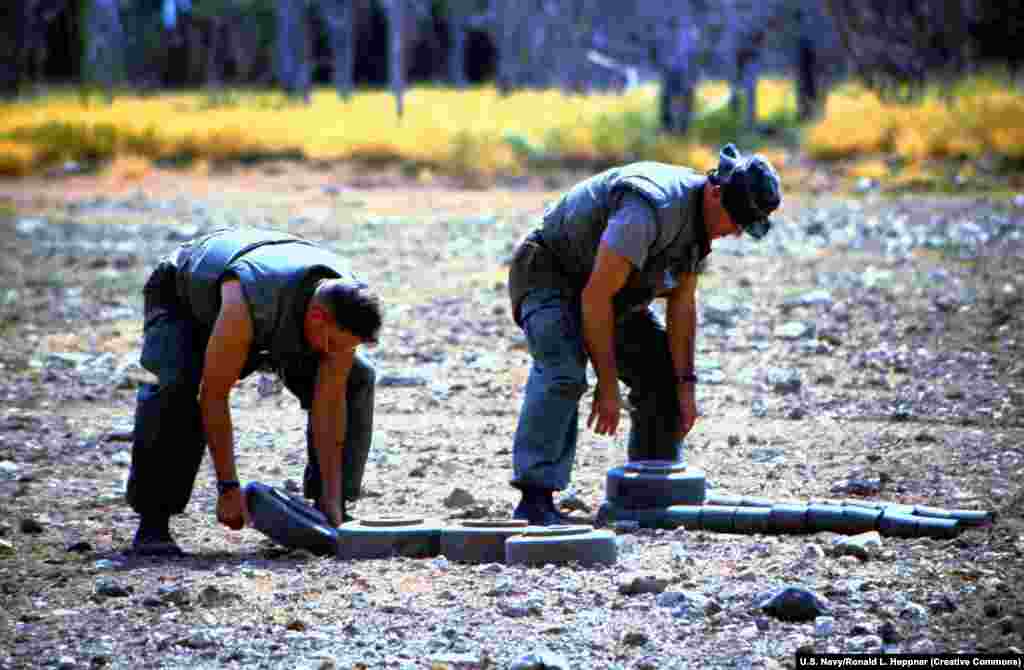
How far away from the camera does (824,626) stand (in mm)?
5035

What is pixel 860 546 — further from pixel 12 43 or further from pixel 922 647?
pixel 12 43

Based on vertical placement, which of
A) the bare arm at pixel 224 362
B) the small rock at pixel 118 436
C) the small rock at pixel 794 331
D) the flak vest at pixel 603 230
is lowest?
the small rock at pixel 118 436

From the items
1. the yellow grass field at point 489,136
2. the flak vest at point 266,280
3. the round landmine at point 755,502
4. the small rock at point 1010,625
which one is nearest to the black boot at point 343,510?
the flak vest at point 266,280

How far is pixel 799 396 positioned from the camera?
918 cm

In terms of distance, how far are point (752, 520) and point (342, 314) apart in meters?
1.70

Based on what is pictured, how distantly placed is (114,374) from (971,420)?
467 centimetres

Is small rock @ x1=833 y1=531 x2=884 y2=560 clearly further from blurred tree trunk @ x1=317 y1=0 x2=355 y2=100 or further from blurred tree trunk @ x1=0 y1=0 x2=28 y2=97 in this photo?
blurred tree trunk @ x1=317 y1=0 x2=355 y2=100

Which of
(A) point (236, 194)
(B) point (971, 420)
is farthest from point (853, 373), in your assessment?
(A) point (236, 194)

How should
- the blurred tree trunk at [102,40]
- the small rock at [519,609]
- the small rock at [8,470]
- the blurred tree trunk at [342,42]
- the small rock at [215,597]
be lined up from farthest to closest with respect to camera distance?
the blurred tree trunk at [342,42]
the blurred tree trunk at [102,40]
the small rock at [8,470]
the small rock at [215,597]
the small rock at [519,609]

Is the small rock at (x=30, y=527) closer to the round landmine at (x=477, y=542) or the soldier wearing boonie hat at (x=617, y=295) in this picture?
the round landmine at (x=477, y=542)

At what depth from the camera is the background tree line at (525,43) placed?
2992 cm

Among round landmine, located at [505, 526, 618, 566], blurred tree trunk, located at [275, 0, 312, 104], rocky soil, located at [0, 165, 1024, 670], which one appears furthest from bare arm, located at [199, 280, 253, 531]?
blurred tree trunk, located at [275, 0, 312, 104]

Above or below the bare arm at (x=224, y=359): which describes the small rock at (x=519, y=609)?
below

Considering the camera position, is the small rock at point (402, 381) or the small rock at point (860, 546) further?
the small rock at point (402, 381)
